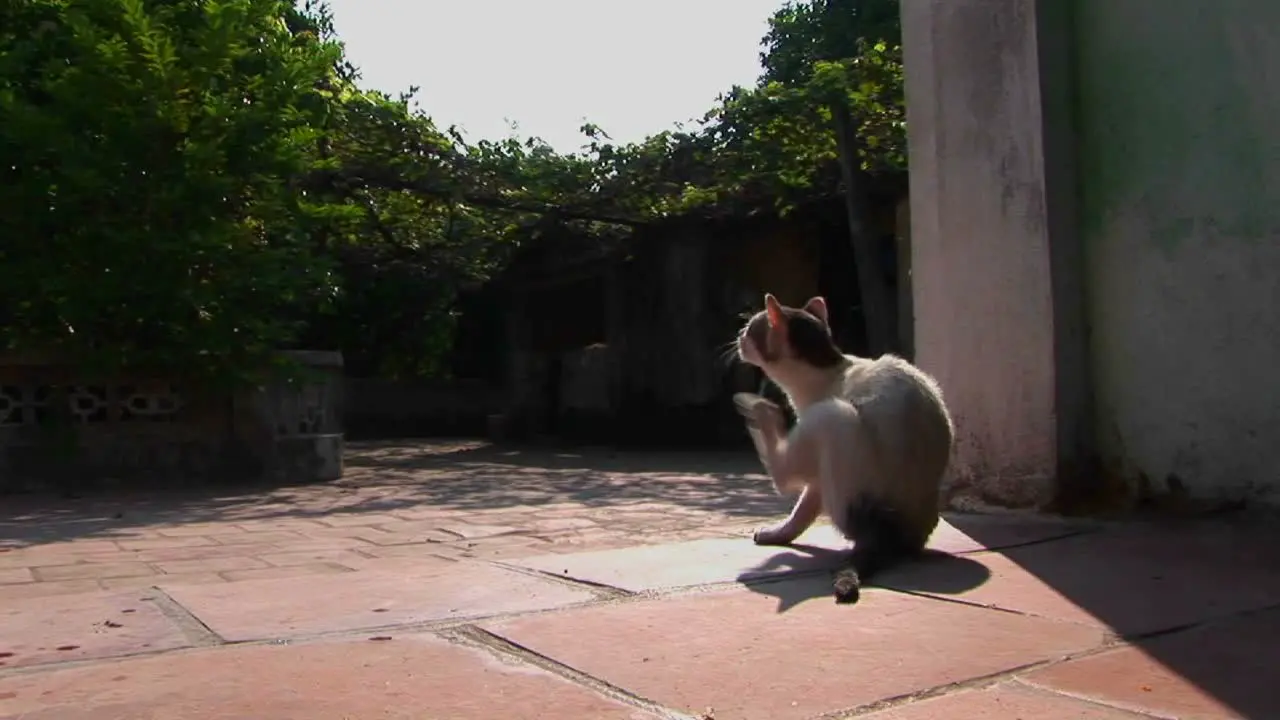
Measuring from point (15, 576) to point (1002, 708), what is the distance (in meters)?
3.30

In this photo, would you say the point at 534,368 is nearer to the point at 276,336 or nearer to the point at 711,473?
the point at 711,473

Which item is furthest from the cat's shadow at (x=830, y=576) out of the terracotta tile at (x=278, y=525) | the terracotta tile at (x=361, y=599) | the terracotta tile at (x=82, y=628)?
the terracotta tile at (x=278, y=525)

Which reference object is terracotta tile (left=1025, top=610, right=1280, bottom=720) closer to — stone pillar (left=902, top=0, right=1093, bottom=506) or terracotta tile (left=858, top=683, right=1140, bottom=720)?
terracotta tile (left=858, top=683, right=1140, bottom=720)

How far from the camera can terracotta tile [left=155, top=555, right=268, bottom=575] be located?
3.70 m

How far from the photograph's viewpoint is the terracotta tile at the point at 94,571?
360 cm

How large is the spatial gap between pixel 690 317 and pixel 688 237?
1.01m

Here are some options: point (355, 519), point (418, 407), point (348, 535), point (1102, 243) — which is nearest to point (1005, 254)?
point (1102, 243)

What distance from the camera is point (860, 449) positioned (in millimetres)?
A: 3180

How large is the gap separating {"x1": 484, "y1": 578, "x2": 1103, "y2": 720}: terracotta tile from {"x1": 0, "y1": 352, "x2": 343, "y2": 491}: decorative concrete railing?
607 centimetres

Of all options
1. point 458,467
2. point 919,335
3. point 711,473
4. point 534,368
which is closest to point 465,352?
point 534,368

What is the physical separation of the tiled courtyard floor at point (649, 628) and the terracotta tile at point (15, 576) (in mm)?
13

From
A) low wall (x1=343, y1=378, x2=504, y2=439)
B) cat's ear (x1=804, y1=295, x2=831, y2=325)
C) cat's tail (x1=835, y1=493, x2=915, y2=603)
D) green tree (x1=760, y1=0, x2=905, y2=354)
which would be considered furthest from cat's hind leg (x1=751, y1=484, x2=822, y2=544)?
low wall (x1=343, y1=378, x2=504, y2=439)

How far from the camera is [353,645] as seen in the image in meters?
2.27

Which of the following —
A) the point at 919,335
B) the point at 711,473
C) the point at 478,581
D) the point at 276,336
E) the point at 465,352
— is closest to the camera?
the point at 478,581
